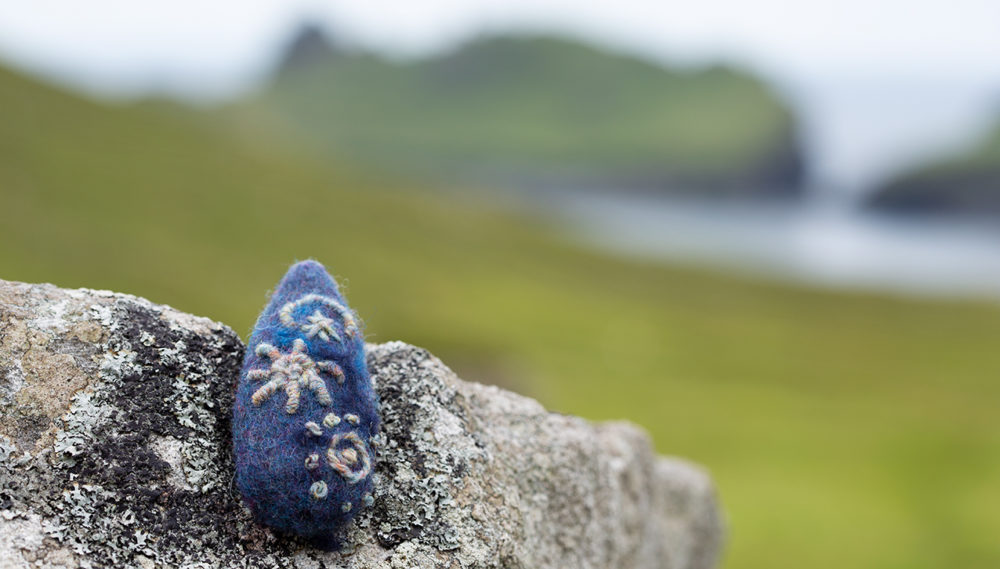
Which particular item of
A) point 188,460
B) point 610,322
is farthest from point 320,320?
point 610,322

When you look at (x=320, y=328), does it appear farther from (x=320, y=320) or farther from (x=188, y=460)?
(x=188, y=460)

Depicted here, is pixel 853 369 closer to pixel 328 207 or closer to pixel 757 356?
pixel 757 356

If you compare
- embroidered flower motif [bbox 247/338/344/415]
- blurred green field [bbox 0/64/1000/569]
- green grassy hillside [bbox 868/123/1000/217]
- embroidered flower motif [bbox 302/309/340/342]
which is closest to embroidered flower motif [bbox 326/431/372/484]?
embroidered flower motif [bbox 247/338/344/415]

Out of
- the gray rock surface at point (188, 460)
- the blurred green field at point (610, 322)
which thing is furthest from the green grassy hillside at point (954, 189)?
the gray rock surface at point (188, 460)

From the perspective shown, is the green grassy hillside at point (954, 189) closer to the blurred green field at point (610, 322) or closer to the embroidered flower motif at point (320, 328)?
the blurred green field at point (610, 322)

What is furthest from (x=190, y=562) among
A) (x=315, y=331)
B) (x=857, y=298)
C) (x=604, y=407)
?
(x=857, y=298)

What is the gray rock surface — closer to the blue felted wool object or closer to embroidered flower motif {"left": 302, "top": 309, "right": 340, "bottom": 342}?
the blue felted wool object
